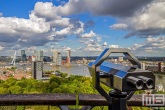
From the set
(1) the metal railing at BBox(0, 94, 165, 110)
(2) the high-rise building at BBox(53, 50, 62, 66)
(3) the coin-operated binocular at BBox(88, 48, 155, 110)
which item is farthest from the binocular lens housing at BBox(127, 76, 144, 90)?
(2) the high-rise building at BBox(53, 50, 62, 66)

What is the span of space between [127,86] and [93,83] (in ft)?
0.49

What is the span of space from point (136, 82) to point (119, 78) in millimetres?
50

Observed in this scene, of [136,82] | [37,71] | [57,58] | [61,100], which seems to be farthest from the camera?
[57,58]

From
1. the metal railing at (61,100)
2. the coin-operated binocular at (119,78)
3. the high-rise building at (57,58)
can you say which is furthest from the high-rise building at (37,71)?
the coin-operated binocular at (119,78)

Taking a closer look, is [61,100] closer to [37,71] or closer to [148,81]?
[148,81]

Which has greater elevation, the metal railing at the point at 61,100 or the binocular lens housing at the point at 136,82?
the binocular lens housing at the point at 136,82

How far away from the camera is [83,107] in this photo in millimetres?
1150

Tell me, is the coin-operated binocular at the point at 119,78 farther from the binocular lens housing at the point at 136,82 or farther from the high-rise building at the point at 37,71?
the high-rise building at the point at 37,71

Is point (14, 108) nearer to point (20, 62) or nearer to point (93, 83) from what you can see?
point (93, 83)

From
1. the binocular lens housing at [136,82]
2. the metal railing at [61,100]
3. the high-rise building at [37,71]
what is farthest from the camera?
the high-rise building at [37,71]

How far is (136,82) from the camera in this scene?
1.64ft

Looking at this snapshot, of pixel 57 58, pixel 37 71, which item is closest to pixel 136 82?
pixel 37 71

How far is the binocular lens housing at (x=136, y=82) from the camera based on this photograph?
19.8 inches

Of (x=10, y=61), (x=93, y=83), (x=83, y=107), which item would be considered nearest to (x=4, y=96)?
(x=83, y=107)
